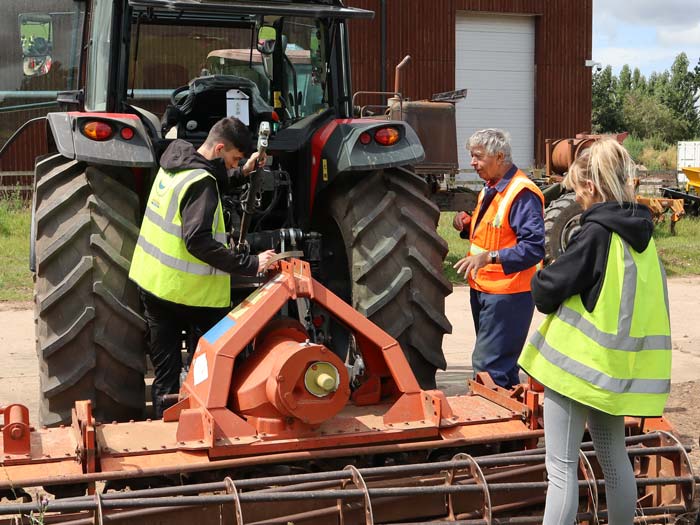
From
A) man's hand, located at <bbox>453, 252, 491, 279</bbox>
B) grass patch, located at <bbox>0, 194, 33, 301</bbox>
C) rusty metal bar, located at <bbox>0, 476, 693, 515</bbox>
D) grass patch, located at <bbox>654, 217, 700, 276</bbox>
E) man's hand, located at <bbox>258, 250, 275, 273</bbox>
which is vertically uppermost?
man's hand, located at <bbox>258, 250, 275, 273</bbox>

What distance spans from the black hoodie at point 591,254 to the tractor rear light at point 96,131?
228 centimetres

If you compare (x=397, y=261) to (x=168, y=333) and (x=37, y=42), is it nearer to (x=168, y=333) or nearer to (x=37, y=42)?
(x=168, y=333)

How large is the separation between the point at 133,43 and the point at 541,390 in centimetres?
301

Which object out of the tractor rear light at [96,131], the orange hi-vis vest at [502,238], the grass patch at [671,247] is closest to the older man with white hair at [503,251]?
the orange hi-vis vest at [502,238]

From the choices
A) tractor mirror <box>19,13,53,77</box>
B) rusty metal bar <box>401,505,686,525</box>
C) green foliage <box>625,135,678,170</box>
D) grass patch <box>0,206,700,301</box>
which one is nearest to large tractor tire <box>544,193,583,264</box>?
grass patch <box>0,206,700,301</box>

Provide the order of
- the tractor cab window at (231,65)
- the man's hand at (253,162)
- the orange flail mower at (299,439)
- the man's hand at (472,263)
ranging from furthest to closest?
the tractor cab window at (231,65) < the man's hand at (472,263) < the man's hand at (253,162) < the orange flail mower at (299,439)

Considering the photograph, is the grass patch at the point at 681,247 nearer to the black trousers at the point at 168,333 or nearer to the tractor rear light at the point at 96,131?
the black trousers at the point at 168,333

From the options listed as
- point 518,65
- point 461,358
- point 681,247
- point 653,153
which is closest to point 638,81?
point 653,153

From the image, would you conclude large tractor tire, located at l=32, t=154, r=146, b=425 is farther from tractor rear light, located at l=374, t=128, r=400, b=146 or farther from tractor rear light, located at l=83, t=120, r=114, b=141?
tractor rear light, located at l=374, t=128, r=400, b=146

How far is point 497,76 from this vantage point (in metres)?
25.9

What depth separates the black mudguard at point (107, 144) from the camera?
4.66 metres

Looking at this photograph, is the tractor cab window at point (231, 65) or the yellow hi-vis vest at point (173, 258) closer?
the yellow hi-vis vest at point (173, 258)

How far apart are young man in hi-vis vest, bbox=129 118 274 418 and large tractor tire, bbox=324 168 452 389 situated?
0.65 metres

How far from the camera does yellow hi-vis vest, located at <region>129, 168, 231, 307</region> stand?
443cm
